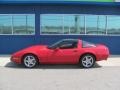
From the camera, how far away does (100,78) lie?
39.3 ft

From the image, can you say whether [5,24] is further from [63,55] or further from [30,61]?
[63,55]

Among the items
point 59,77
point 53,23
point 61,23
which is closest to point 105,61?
point 61,23

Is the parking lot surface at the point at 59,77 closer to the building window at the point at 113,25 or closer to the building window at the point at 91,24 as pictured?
the building window at the point at 91,24

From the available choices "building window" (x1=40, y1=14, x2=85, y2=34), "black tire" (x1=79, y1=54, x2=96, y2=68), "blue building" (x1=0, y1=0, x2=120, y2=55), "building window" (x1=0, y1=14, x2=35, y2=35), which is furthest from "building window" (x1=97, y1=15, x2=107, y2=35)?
"black tire" (x1=79, y1=54, x2=96, y2=68)

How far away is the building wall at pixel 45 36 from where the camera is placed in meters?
19.0

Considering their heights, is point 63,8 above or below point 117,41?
above

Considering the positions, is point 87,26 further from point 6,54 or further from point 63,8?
point 6,54

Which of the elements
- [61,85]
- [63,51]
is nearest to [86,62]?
[63,51]

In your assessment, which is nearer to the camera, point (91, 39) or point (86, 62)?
point (86, 62)

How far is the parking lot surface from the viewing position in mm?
10469

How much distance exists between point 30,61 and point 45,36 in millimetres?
4595

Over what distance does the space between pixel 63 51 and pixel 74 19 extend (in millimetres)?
4960

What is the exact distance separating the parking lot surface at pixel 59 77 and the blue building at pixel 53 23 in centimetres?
335

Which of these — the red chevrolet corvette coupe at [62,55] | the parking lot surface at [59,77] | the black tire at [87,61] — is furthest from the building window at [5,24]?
the black tire at [87,61]
